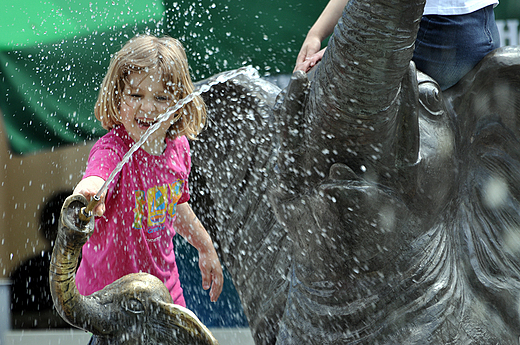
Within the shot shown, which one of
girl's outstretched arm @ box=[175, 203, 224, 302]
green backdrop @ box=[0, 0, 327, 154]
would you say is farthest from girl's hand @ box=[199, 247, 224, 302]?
green backdrop @ box=[0, 0, 327, 154]

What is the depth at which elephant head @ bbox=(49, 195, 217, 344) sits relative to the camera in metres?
0.99

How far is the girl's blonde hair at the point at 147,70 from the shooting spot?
143 cm

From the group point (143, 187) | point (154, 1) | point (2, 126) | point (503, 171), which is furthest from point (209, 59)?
point (503, 171)

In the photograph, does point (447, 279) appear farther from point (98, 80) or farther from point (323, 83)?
point (98, 80)

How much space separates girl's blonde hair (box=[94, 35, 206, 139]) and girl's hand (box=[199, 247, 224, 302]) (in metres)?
0.35

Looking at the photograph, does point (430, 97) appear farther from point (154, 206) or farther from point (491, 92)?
point (154, 206)

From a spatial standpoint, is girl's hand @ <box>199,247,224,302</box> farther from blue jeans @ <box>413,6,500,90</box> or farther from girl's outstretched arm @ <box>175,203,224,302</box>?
blue jeans @ <box>413,6,500,90</box>

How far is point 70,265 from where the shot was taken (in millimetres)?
980

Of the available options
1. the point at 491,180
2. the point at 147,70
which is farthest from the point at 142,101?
the point at 491,180

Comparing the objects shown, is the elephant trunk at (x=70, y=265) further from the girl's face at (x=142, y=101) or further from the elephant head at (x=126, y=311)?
the girl's face at (x=142, y=101)

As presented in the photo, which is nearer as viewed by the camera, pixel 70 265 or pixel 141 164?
pixel 70 265

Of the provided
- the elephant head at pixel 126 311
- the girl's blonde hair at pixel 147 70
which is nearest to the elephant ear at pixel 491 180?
the elephant head at pixel 126 311

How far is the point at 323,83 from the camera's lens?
84 cm

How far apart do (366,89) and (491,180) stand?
41 centimetres
